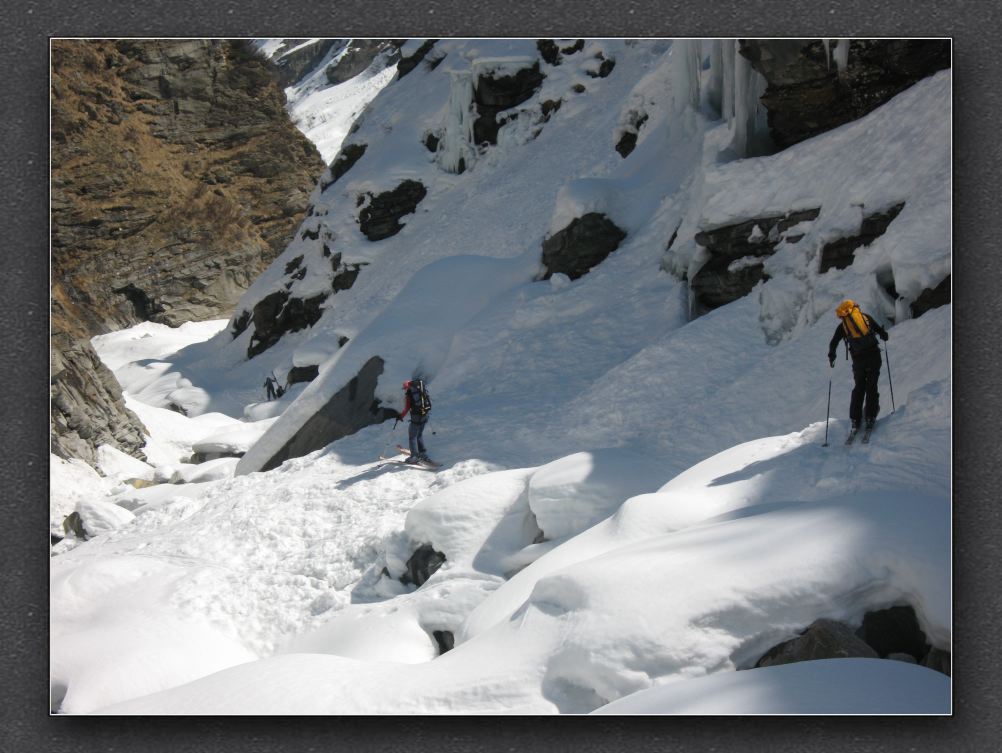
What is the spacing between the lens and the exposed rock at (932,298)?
769cm

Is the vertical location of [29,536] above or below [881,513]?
above

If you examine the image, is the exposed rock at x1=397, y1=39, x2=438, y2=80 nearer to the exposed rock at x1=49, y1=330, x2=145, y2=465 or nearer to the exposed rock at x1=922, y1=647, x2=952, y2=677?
the exposed rock at x1=49, y1=330, x2=145, y2=465

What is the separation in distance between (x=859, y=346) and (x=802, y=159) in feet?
15.7

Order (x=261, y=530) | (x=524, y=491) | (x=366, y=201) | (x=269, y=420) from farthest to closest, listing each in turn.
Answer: (x=366, y=201) < (x=269, y=420) < (x=261, y=530) < (x=524, y=491)

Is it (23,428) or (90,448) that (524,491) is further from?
(90,448)

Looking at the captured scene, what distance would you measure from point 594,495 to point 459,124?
18.1 meters

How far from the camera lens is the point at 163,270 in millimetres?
41781

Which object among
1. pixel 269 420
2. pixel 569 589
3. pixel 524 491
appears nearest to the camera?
pixel 569 589

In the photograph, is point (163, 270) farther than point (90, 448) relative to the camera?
Yes

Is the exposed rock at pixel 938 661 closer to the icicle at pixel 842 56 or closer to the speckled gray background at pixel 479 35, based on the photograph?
the speckled gray background at pixel 479 35

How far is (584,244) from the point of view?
14508 millimetres

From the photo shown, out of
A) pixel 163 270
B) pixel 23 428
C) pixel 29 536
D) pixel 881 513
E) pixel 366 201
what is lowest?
pixel 163 270

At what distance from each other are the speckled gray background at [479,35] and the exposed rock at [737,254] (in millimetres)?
4604

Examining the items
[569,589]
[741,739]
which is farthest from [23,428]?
[741,739]
